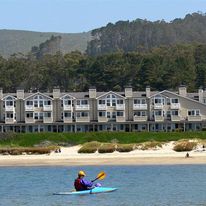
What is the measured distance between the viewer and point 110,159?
71.6m

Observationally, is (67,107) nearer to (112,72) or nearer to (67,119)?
(67,119)

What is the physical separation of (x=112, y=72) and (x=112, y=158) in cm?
6580

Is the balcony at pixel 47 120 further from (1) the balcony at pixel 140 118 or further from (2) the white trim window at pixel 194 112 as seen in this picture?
(2) the white trim window at pixel 194 112

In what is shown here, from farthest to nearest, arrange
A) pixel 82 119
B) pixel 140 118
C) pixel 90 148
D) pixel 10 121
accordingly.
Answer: pixel 10 121 < pixel 82 119 < pixel 140 118 < pixel 90 148

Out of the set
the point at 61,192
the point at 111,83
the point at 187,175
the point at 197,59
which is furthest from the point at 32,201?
the point at 197,59

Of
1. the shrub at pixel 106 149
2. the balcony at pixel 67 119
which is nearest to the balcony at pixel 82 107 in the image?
the balcony at pixel 67 119

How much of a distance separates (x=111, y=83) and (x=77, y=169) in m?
71.8

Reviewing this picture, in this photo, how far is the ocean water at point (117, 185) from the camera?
4272 centimetres

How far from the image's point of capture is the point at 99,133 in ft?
303

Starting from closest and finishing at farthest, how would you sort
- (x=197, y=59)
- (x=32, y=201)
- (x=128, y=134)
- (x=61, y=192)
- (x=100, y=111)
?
(x=32, y=201), (x=61, y=192), (x=128, y=134), (x=100, y=111), (x=197, y=59)

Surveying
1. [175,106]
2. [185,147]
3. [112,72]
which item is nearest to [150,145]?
[185,147]

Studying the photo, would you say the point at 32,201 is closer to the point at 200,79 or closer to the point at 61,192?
the point at 61,192

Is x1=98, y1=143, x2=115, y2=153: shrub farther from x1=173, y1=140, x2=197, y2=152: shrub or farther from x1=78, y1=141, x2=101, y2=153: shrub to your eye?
x1=173, y1=140, x2=197, y2=152: shrub

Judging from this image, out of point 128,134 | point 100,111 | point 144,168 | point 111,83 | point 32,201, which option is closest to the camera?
point 32,201
